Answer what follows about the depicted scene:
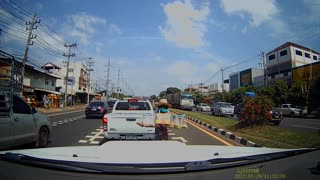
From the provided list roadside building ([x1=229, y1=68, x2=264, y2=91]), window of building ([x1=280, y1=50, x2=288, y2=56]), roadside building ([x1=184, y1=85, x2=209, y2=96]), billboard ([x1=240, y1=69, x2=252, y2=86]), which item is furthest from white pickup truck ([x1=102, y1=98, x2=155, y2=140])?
roadside building ([x1=184, y1=85, x2=209, y2=96])

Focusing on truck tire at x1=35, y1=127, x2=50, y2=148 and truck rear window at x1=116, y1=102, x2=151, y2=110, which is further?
truck rear window at x1=116, y1=102, x2=151, y2=110

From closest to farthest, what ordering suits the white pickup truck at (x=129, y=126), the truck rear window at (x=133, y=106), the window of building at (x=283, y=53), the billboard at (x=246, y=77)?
the white pickup truck at (x=129, y=126) < the truck rear window at (x=133, y=106) < the window of building at (x=283, y=53) < the billboard at (x=246, y=77)

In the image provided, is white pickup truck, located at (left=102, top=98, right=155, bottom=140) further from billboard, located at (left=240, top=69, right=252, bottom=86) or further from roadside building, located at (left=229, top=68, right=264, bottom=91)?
billboard, located at (left=240, top=69, right=252, bottom=86)

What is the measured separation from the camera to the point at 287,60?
5988cm

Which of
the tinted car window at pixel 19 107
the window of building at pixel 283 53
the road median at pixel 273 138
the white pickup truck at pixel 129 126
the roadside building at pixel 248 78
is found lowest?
the road median at pixel 273 138

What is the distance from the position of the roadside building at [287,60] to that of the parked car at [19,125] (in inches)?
2117

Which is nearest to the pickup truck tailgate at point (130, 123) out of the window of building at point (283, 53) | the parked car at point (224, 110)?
the parked car at point (224, 110)

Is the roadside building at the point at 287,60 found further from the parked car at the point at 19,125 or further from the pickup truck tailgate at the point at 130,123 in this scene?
the parked car at the point at 19,125

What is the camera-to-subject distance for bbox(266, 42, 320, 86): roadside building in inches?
2318

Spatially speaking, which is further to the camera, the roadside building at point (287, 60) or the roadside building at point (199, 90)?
the roadside building at point (199, 90)

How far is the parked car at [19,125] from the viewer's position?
7.62 meters

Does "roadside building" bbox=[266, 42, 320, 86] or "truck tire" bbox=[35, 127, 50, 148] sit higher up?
"roadside building" bbox=[266, 42, 320, 86]

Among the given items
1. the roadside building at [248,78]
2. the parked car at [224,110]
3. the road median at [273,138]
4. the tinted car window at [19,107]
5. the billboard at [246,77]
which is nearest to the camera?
the tinted car window at [19,107]

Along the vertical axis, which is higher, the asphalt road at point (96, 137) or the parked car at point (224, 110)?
the parked car at point (224, 110)
